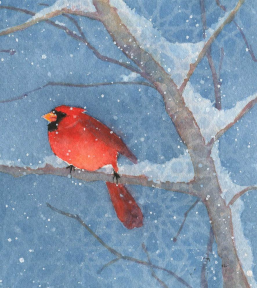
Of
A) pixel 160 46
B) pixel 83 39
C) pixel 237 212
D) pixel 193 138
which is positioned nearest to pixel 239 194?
pixel 237 212

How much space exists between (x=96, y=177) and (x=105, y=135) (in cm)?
12

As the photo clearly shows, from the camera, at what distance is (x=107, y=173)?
2.65 feet

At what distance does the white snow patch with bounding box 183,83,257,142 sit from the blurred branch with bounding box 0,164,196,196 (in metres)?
0.15

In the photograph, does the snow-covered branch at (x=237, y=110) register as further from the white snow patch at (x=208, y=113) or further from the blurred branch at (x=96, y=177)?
the blurred branch at (x=96, y=177)

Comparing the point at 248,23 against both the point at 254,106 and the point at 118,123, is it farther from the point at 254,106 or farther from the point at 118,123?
the point at 118,123

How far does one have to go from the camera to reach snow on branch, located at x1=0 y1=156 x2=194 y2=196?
0.81 m

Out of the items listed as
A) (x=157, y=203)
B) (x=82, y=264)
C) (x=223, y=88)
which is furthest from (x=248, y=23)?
(x=82, y=264)

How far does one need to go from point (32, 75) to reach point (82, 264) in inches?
20.4

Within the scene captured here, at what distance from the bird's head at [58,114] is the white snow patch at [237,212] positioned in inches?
14.6

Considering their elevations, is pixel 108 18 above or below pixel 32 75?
above

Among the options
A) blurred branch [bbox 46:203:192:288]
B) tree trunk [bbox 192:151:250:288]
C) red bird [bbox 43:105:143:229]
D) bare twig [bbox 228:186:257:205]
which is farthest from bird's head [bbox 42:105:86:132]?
bare twig [bbox 228:186:257:205]

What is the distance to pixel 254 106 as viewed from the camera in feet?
2.66

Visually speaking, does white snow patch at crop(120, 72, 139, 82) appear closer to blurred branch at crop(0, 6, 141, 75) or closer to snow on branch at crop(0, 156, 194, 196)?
blurred branch at crop(0, 6, 141, 75)

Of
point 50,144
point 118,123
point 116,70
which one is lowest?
point 50,144
